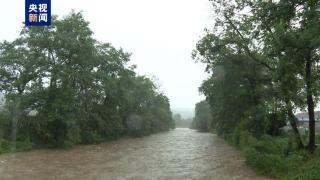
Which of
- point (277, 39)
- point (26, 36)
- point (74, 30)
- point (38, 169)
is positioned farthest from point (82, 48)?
point (277, 39)

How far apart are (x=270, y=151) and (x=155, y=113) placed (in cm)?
6866

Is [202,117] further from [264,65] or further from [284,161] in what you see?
[284,161]

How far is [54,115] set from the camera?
37125 mm

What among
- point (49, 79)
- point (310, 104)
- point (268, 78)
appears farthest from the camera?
point (49, 79)

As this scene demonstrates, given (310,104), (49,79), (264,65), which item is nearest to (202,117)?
(49,79)

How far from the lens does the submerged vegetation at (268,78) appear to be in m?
15.9

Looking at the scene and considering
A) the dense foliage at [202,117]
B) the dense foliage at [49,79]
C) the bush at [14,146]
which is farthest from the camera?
the dense foliage at [202,117]

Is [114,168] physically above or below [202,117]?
below

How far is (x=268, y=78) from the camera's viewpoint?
1248 inches

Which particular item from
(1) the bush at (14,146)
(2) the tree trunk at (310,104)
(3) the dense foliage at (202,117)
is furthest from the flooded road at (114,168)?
(3) the dense foliage at (202,117)

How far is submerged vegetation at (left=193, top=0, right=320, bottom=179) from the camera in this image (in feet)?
52.0

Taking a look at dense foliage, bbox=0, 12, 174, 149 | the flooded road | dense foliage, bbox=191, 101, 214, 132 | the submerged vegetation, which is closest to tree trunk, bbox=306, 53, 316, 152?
the submerged vegetation

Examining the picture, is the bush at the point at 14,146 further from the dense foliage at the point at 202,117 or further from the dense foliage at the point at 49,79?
the dense foliage at the point at 202,117

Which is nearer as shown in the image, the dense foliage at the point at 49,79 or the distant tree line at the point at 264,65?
the distant tree line at the point at 264,65
